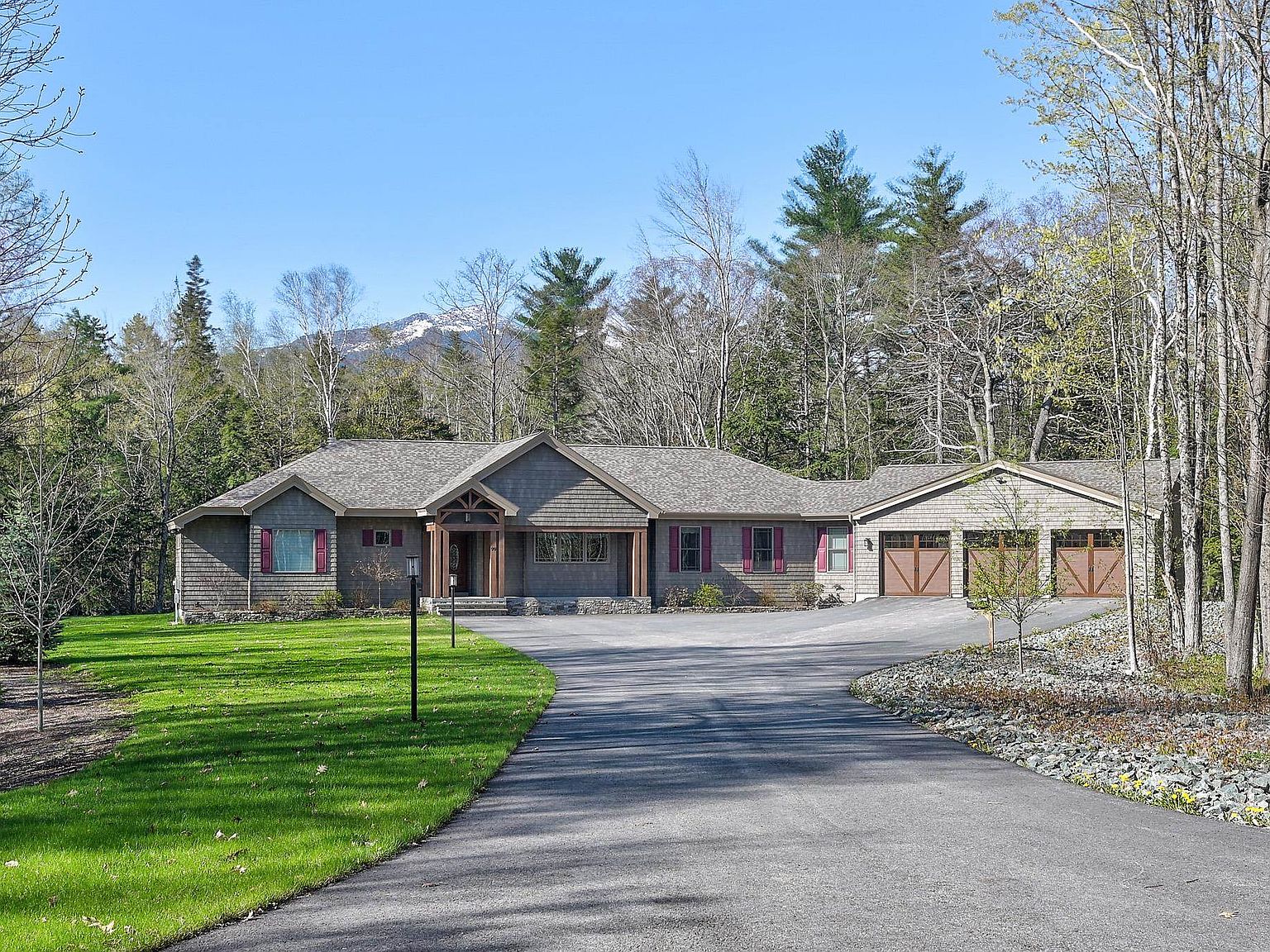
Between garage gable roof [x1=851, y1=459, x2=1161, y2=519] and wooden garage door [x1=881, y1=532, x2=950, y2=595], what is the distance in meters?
1.07

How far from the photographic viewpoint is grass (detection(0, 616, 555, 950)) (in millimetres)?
6305

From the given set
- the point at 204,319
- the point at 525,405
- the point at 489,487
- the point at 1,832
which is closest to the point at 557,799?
the point at 1,832

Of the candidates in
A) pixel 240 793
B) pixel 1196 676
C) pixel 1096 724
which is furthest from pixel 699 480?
pixel 240 793

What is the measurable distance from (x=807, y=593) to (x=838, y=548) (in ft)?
6.05

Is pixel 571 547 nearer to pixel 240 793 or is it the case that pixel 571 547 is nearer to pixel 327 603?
pixel 327 603

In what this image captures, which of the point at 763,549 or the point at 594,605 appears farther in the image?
the point at 763,549

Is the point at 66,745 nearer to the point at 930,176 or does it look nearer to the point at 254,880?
the point at 254,880

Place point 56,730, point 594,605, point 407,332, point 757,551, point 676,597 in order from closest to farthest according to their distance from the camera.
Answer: point 56,730, point 594,605, point 676,597, point 757,551, point 407,332

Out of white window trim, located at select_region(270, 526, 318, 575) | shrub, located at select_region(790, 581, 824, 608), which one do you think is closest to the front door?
white window trim, located at select_region(270, 526, 318, 575)

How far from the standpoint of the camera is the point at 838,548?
116 ft

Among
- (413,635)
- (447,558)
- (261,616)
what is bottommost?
(261,616)

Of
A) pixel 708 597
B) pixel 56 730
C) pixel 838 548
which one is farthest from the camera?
pixel 838 548

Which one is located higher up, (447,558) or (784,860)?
(447,558)

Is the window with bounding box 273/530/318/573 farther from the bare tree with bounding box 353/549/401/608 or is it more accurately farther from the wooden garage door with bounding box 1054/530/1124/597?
the wooden garage door with bounding box 1054/530/1124/597
